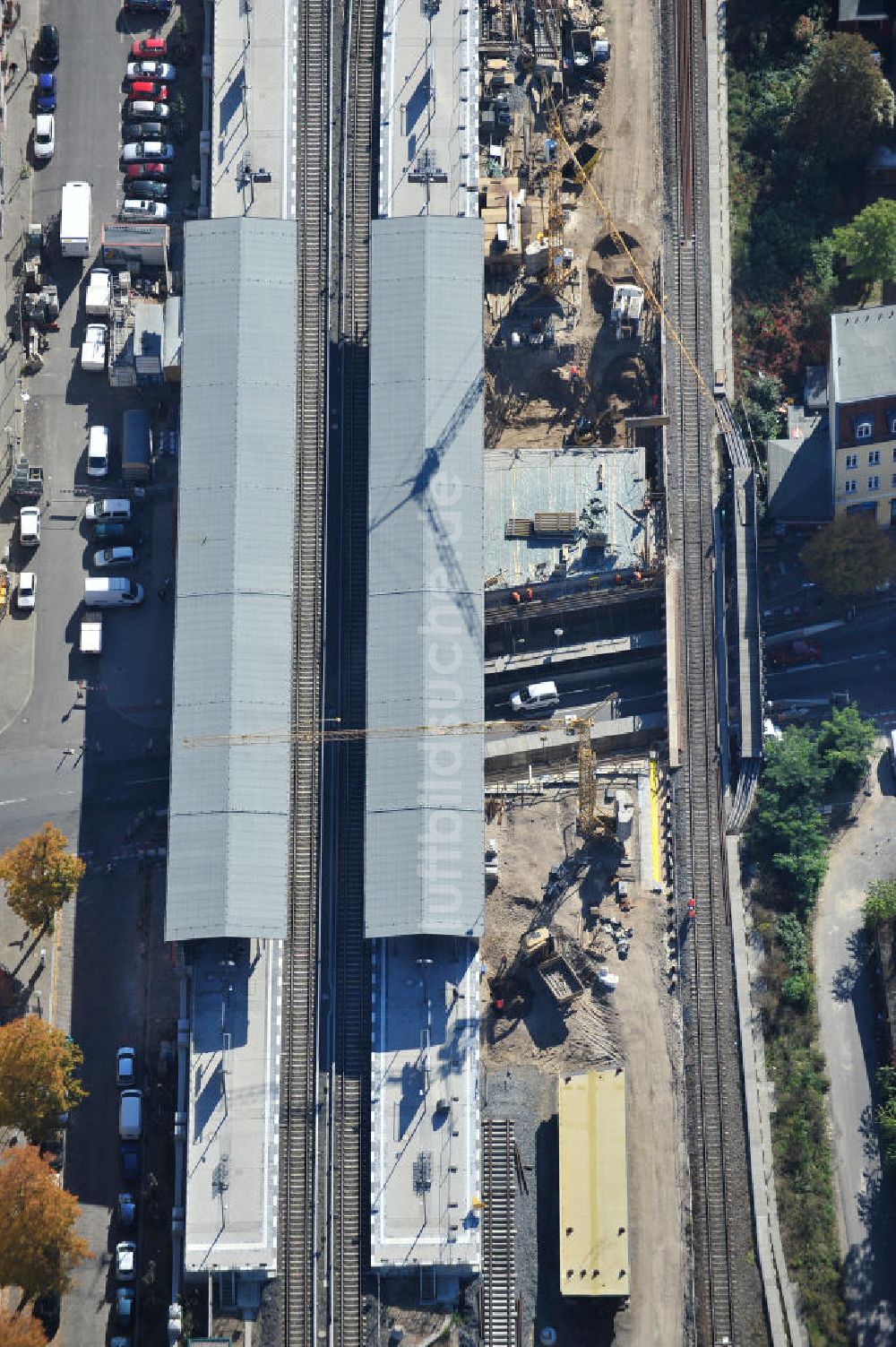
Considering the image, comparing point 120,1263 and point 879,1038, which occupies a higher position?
point 879,1038

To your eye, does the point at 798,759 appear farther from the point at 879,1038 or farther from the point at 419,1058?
the point at 419,1058

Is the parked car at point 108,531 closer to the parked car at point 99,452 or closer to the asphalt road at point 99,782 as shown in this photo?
the asphalt road at point 99,782

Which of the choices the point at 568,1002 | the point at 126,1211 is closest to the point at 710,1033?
the point at 568,1002

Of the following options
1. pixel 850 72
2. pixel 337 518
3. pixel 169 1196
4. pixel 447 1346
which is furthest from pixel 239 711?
pixel 850 72

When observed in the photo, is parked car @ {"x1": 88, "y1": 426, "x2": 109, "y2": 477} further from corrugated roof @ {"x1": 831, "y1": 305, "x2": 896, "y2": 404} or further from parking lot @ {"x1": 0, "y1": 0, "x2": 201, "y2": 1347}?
corrugated roof @ {"x1": 831, "y1": 305, "x2": 896, "y2": 404}

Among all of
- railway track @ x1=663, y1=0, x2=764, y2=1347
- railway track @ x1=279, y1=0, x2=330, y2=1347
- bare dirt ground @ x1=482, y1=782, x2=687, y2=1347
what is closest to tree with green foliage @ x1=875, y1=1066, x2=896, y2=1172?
railway track @ x1=663, y1=0, x2=764, y2=1347

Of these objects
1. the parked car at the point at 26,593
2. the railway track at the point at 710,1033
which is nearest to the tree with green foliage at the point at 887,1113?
the railway track at the point at 710,1033

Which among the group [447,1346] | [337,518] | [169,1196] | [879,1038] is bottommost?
[447,1346]
